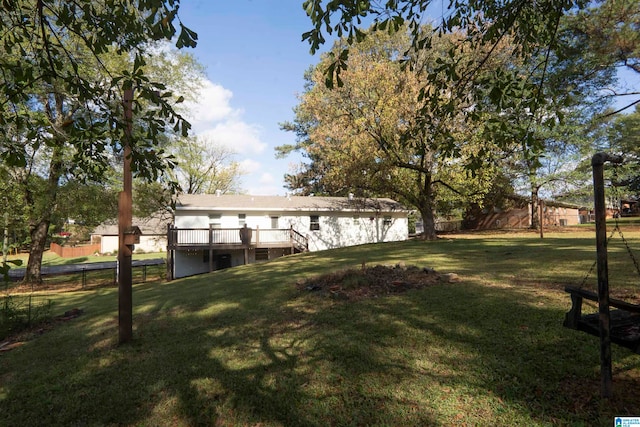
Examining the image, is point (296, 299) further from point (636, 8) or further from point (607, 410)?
point (636, 8)

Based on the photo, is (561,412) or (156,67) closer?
(561,412)

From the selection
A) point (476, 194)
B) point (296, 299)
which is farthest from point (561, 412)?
point (476, 194)

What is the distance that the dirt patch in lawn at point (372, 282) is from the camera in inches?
296

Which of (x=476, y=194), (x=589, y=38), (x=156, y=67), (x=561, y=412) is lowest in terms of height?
(x=561, y=412)

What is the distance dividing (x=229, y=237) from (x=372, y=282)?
1486 cm

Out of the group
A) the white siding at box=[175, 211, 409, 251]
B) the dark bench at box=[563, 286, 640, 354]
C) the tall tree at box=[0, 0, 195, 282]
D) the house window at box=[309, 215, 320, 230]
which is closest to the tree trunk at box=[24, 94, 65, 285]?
the white siding at box=[175, 211, 409, 251]

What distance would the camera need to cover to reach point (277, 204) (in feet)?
81.8

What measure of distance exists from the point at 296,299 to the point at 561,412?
17.7 ft

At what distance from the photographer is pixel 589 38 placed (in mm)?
9984

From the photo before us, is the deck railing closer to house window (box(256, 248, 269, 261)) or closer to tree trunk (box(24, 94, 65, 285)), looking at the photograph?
house window (box(256, 248, 269, 261))

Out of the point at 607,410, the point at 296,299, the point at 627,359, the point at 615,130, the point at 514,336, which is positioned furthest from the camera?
the point at 615,130

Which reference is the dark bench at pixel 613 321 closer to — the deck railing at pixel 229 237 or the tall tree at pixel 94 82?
the tall tree at pixel 94 82

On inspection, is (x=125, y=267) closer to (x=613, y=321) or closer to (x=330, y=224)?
(x=613, y=321)

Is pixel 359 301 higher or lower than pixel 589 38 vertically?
lower
